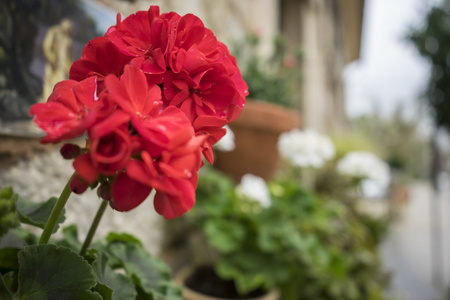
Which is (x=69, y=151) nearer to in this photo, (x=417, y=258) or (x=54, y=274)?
(x=54, y=274)

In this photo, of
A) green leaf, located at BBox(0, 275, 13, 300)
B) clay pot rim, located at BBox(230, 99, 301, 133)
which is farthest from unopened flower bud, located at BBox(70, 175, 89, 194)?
clay pot rim, located at BBox(230, 99, 301, 133)

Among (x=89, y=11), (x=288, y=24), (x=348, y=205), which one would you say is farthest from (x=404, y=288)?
(x=89, y=11)

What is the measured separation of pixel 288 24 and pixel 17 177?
3.14 m

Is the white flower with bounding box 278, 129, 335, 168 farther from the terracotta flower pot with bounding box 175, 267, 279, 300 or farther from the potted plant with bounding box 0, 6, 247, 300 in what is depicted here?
the potted plant with bounding box 0, 6, 247, 300

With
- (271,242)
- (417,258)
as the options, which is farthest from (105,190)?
(417,258)

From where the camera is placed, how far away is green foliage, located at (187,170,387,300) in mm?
1219

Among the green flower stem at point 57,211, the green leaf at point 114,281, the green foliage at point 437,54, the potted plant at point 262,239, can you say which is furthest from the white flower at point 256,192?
the green foliage at point 437,54

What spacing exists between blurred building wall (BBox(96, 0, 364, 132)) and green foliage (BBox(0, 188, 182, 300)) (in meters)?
0.53

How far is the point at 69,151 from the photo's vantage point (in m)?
0.28

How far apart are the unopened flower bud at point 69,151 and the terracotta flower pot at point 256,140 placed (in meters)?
1.14

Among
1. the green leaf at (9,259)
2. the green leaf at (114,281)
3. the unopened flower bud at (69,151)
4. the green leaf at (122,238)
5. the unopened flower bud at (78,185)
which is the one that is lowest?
the green leaf at (9,259)

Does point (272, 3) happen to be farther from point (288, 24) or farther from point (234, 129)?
point (234, 129)

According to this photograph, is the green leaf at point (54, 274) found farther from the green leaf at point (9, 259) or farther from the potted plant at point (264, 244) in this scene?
the potted plant at point (264, 244)

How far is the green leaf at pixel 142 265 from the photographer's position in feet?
1.60
